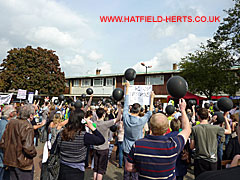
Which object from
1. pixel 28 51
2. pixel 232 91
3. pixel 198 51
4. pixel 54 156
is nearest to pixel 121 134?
pixel 54 156

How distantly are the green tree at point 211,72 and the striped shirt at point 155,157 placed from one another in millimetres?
17827

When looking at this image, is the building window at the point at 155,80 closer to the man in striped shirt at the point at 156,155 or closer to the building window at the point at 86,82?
the building window at the point at 86,82

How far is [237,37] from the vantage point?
16516 millimetres

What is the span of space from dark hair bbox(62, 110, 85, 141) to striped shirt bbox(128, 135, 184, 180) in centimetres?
113

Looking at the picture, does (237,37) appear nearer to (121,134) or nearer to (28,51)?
(121,134)

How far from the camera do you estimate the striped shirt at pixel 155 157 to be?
2137mm

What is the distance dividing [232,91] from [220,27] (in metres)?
6.45

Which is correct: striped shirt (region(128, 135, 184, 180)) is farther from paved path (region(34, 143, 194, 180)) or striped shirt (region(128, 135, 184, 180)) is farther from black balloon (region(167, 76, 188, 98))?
paved path (region(34, 143, 194, 180))

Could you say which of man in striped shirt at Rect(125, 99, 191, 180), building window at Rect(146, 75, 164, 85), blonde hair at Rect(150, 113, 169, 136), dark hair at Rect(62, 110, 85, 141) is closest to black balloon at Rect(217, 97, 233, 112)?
man in striped shirt at Rect(125, 99, 191, 180)

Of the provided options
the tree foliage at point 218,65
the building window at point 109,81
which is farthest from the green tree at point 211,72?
the building window at point 109,81

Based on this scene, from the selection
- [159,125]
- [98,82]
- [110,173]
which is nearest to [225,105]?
[159,125]

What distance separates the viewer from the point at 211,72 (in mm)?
19422

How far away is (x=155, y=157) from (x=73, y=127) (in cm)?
146

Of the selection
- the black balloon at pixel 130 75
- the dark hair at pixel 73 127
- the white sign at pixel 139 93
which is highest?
the black balloon at pixel 130 75
